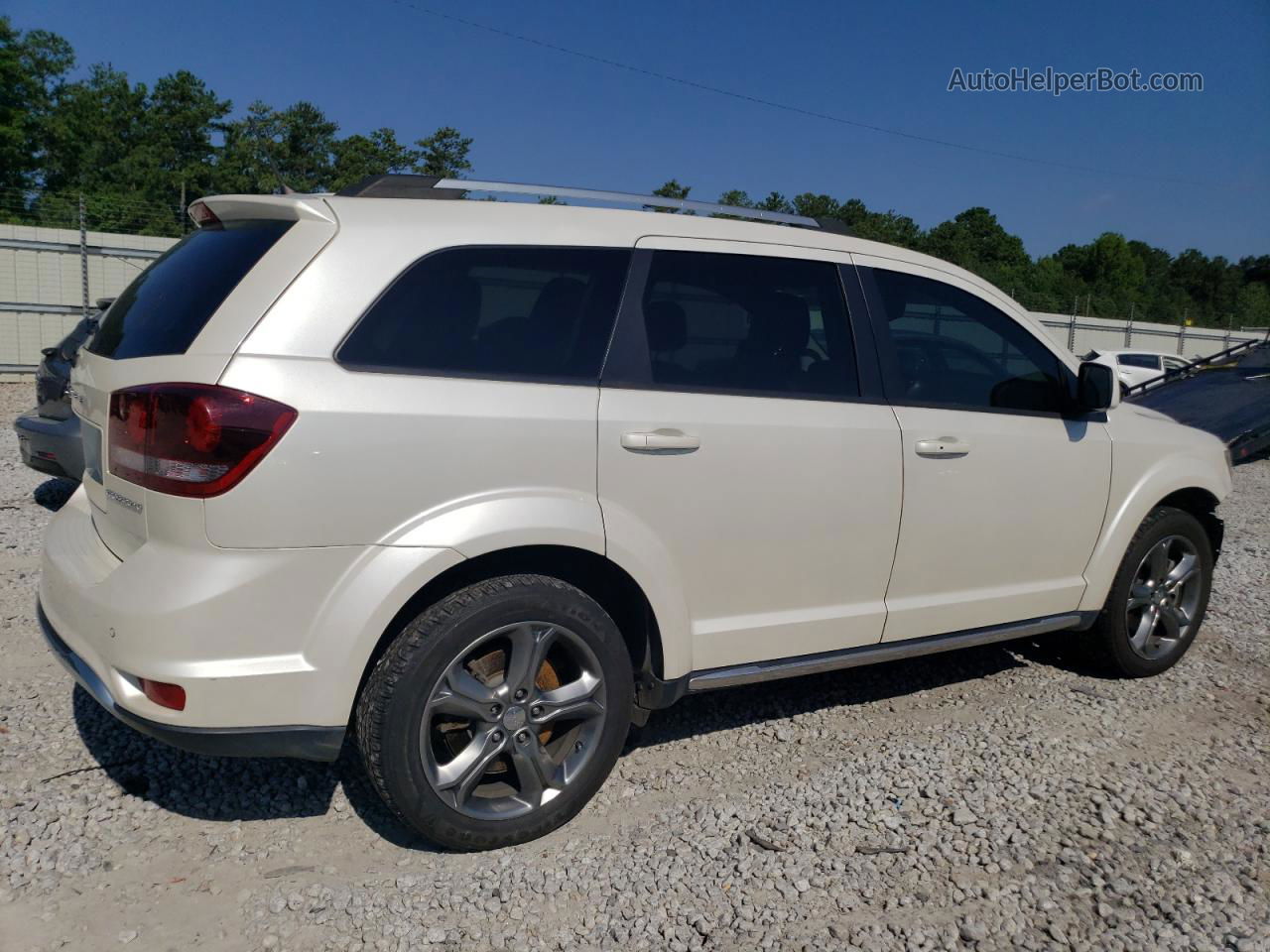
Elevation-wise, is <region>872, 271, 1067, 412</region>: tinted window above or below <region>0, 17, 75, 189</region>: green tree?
below

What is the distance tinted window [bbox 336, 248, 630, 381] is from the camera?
2.79 meters

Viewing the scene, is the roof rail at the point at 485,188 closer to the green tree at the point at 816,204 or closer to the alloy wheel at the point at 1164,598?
the alloy wheel at the point at 1164,598

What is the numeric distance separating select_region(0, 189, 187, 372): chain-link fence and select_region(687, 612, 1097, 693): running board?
13.0 meters

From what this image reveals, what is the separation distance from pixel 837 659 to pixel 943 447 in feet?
2.83

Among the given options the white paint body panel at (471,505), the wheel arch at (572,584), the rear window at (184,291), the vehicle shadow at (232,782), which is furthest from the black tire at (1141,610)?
the rear window at (184,291)

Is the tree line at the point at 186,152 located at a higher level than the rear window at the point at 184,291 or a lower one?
higher

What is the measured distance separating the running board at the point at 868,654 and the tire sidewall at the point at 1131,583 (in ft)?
0.54

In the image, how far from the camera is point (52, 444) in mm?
6367

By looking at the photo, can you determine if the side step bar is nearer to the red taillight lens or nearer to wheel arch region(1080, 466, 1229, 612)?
wheel arch region(1080, 466, 1229, 612)

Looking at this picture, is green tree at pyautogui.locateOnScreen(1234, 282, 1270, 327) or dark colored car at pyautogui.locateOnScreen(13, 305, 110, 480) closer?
dark colored car at pyautogui.locateOnScreen(13, 305, 110, 480)

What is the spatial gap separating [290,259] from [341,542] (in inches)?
30.5

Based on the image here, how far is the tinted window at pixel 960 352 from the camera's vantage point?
3.81 metres

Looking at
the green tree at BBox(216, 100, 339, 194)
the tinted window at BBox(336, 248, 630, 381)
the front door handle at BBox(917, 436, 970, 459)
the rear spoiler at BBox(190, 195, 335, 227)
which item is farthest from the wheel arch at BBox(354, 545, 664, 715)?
the green tree at BBox(216, 100, 339, 194)

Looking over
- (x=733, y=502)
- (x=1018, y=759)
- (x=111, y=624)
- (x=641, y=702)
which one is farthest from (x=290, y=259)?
(x=1018, y=759)
